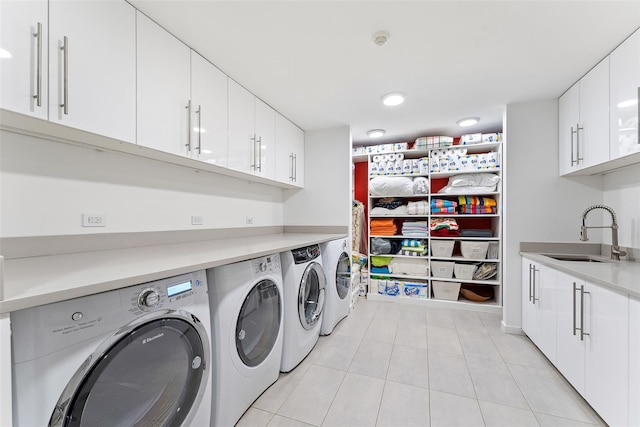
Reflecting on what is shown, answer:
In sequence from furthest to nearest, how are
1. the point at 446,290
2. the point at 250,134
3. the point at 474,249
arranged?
the point at 446,290
the point at 474,249
the point at 250,134

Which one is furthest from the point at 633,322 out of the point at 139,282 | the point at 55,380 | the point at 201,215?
the point at 201,215

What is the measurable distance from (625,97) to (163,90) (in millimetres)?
2819

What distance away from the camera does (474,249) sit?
2.91 m

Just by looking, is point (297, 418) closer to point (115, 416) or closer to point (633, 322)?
point (115, 416)

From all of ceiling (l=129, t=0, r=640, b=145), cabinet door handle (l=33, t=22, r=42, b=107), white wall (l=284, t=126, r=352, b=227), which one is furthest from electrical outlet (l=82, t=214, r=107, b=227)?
white wall (l=284, t=126, r=352, b=227)

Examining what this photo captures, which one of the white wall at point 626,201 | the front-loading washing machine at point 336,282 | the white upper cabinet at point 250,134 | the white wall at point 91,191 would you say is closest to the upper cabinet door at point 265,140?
the white upper cabinet at point 250,134

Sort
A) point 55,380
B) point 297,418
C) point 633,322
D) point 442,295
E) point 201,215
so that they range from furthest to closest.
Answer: point 442,295 < point 201,215 < point 297,418 < point 633,322 < point 55,380

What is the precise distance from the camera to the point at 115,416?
0.81 m

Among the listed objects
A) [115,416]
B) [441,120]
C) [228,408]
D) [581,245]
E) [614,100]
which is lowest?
[228,408]

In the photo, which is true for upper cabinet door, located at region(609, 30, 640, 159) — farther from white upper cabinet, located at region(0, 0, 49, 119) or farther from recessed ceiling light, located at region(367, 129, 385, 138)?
white upper cabinet, located at region(0, 0, 49, 119)

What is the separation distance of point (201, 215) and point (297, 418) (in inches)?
61.6

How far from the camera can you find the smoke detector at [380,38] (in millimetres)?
1469

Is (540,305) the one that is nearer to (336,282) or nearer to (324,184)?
(336,282)

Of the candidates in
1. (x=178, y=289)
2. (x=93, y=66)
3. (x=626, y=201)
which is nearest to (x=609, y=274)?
→ (x=626, y=201)
